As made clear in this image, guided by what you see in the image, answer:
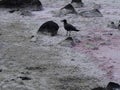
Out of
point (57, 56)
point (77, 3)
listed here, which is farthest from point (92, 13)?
point (57, 56)

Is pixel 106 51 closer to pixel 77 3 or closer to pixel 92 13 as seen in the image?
pixel 92 13

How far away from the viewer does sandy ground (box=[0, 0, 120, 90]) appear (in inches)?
341

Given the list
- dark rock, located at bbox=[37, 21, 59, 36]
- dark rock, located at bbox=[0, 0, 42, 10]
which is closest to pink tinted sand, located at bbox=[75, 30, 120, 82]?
dark rock, located at bbox=[37, 21, 59, 36]

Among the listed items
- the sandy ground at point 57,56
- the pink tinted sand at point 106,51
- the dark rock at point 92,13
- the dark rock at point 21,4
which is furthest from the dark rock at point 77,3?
the pink tinted sand at point 106,51

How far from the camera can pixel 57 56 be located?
10398 millimetres

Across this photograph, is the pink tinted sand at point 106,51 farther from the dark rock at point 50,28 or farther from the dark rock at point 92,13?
the dark rock at point 92,13

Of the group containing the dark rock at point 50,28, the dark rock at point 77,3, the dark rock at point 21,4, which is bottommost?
the dark rock at point 77,3

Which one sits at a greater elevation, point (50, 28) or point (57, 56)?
point (57, 56)

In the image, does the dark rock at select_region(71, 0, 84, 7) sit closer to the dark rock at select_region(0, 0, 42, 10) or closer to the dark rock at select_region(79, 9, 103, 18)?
the dark rock at select_region(0, 0, 42, 10)

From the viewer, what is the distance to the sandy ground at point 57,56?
8.67 meters

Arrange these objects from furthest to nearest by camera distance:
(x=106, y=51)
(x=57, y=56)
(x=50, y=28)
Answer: (x=50, y=28) → (x=106, y=51) → (x=57, y=56)

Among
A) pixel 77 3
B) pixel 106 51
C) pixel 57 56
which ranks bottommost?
pixel 77 3

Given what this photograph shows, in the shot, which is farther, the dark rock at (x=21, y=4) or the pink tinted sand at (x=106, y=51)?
the dark rock at (x=21, y=4)

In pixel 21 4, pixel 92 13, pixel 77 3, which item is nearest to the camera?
pixel 92 13
